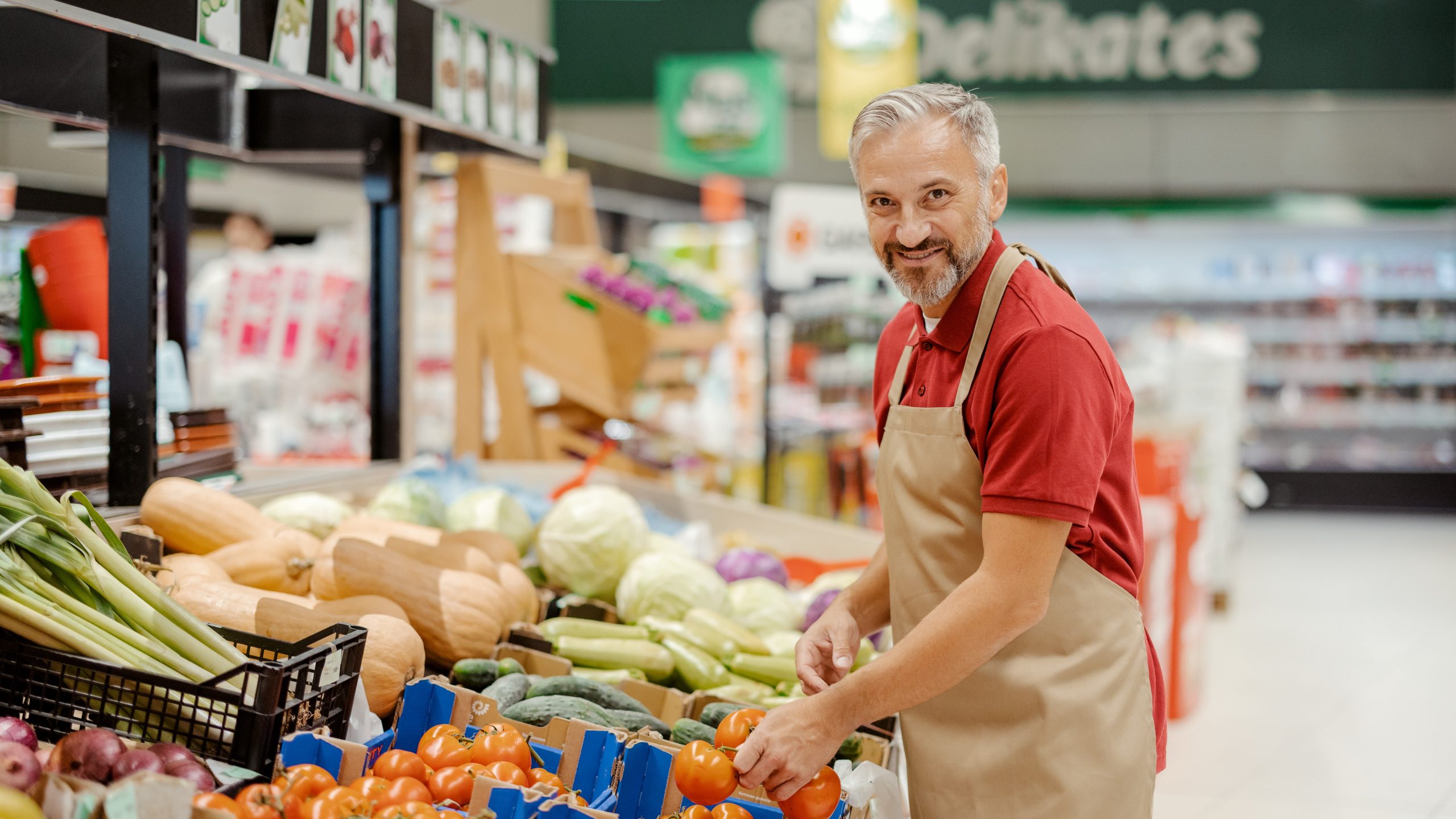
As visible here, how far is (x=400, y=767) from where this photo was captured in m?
1.59

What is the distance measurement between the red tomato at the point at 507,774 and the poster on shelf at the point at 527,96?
252 centimetres

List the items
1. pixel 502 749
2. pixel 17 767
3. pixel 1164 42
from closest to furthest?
1. pixel 17 767
2. pixel 502 749
3. pixel 1164 42

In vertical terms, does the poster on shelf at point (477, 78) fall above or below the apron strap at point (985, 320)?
above

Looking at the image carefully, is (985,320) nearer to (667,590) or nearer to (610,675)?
(610,675)

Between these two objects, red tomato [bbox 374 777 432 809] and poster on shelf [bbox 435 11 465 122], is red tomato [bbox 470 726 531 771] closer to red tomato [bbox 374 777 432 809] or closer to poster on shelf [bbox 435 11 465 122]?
red tomato [bbox 374 777 432 809]

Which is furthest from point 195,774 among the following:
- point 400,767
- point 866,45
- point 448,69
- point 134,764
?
point 866,45

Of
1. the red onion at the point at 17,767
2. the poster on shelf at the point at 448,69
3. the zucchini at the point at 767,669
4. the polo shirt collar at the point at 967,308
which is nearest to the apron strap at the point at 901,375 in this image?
the polo shirt collar at the point at 967,308

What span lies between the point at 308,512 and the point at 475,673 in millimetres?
840

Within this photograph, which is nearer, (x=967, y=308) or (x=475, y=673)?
(x=967, y=308)

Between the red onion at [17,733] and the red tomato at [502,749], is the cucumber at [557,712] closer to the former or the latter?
the red tomato at [502,749]

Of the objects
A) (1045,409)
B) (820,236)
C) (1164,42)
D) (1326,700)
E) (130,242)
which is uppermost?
(1164,42)

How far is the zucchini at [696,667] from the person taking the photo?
2.34 meters

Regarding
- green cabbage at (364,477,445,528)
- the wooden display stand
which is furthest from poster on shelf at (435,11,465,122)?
green cabbage at (364,477,445,528)

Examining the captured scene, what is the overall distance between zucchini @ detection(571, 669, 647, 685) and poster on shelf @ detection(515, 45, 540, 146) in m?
1.98
